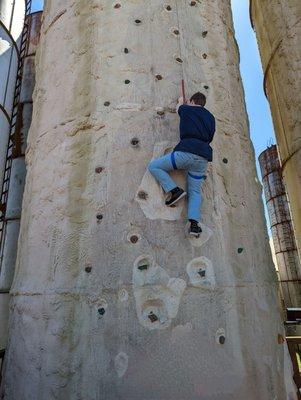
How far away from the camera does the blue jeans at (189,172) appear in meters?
3.14

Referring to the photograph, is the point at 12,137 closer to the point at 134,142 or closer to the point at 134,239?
the point at 134,142

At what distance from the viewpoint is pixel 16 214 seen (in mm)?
5805

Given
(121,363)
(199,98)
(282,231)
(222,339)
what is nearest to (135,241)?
(121,363)

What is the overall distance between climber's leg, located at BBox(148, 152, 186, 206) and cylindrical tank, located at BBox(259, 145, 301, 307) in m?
10.4

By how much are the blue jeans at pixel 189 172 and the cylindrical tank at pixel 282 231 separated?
1024cm

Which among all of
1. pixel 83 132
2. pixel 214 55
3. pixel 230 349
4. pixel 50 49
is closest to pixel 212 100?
pixel 214 55

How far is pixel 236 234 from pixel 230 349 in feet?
3.73

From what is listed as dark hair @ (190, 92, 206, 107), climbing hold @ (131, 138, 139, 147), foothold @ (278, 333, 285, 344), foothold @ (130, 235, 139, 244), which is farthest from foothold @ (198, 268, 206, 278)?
dark hair @ (190, 92, 206, 107)

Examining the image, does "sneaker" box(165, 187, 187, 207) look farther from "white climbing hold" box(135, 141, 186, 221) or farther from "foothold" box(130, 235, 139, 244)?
"foothold" box(130, 235, 139, 244)

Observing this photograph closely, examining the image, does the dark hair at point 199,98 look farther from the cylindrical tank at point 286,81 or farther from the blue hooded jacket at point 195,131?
the cylindrical tank at point 286,81

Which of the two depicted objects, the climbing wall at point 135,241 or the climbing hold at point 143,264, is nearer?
the climbing wall at point 135,241

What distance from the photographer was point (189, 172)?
127 inches

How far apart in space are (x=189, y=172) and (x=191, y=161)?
125 mm

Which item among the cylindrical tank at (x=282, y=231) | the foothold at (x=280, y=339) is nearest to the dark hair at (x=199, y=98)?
the foothold at (x=280, y=339)
